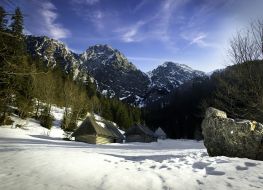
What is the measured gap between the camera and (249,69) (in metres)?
18.8

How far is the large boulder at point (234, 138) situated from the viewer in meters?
13.1

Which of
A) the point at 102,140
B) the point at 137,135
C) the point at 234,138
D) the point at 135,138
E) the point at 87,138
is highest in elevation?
the point at 137,135

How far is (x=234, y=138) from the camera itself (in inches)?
536

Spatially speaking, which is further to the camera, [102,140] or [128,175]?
[102,140]

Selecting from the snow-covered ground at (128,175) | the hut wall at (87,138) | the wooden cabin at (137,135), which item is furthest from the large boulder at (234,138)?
the wooden cabin at (137,135)

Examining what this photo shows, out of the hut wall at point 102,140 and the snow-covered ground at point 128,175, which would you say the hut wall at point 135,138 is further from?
the snow-covered ground at point 128,175

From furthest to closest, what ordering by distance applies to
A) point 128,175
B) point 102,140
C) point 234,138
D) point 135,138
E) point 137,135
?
point 137,135
point 135,138
point 102,140
point 234,138
point 128,175

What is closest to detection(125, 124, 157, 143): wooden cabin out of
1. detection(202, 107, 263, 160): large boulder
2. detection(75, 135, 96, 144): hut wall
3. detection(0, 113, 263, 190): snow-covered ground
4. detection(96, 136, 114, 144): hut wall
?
detection(96, 136, 114, 144): hut wall

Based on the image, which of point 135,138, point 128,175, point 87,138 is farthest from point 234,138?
point 135,138

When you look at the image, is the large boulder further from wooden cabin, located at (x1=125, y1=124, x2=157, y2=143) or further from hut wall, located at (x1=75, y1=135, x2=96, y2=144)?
wooden cabin, located at (x1=125, y1=124, x2=157, y2=143)

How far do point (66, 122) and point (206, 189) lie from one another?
49.1 metres

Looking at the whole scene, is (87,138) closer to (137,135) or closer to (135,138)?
(135,138)

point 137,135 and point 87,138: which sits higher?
point 137,135

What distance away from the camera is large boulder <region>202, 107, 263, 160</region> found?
13.1m
